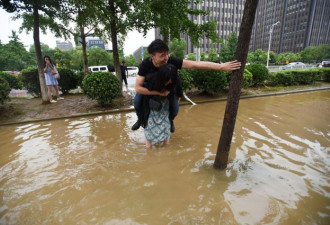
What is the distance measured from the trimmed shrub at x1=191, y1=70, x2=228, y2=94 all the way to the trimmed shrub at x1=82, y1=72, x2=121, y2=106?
3670mm

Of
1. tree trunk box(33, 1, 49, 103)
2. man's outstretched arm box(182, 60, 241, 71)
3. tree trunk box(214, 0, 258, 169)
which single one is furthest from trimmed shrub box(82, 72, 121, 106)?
tree trunk box(214, 0, 258, 169)

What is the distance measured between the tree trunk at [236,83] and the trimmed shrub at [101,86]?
5215 mm

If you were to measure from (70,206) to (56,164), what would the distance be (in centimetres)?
134

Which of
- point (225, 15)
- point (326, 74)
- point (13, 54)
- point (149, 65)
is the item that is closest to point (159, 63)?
point (149, 65)

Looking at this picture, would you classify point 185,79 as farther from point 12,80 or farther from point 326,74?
point 326,74

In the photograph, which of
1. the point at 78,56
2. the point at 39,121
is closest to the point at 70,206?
the point at 39,121

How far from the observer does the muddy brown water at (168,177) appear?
6.77 ft

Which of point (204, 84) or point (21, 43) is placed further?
point (21, 43)

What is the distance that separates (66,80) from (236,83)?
976cm

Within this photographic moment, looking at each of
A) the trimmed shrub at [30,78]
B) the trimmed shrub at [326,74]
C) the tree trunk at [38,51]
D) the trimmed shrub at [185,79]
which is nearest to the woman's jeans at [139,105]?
the trimmed shrub at [185,79]

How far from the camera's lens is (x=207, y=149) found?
363 cm

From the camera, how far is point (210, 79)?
8.21 metres

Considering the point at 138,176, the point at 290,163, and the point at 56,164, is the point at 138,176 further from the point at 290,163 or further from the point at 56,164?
the point at 290,163

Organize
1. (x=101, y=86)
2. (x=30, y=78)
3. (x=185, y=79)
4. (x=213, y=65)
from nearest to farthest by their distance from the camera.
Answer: (x=213, y=65)
(x=101, y=86)
(x=185, y=79)
(x=30, y=78)
